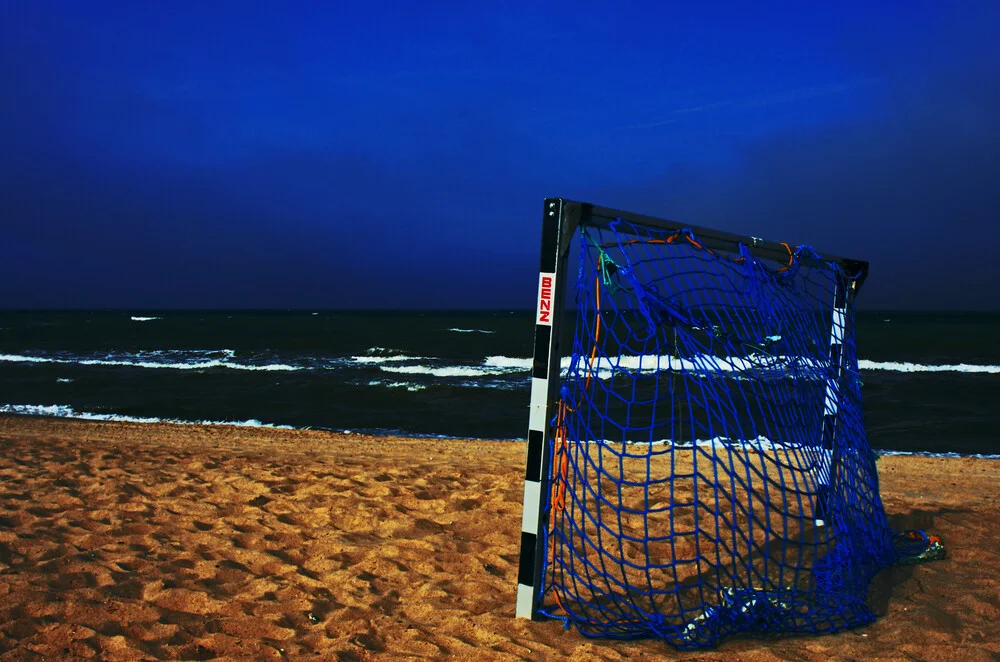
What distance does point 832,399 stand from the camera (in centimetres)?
466

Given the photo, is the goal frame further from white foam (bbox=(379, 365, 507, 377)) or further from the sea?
white foam (bbox=(379, 365, 507, 377))

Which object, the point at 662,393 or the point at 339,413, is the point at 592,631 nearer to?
the point at 339,413

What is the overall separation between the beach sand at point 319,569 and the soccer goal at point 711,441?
0.24 m

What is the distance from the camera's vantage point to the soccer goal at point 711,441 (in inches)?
134

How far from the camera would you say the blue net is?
353 cm

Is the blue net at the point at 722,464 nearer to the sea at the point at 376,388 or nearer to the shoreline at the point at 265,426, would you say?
the shoreline at the point at 265,426

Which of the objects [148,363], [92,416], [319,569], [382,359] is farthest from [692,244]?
[148,363]

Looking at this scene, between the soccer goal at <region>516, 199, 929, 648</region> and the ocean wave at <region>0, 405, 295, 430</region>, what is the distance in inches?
343

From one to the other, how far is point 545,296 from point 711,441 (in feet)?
4.93

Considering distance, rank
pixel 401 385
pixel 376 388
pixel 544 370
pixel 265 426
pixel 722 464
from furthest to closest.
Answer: pixel 401 385
pixel 376 388
pixel 265 426
pixel 722 464
pixel 544 370

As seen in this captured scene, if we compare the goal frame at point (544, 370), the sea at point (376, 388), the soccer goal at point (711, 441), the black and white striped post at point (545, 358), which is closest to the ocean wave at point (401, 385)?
the sea at point (376, 388)

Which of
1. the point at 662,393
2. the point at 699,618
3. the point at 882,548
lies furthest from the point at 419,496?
the point at 662,393

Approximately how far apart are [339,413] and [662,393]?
7978 millimetres

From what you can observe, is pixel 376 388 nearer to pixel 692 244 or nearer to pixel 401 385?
pixel 401 385
